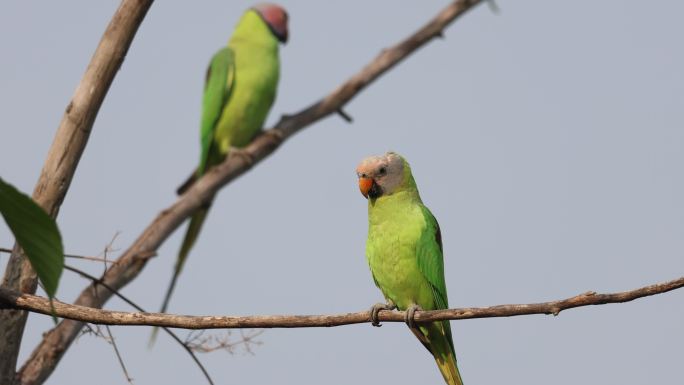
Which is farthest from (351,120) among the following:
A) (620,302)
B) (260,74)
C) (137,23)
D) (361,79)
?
(620,302)

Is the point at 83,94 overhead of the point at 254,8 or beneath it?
beneath

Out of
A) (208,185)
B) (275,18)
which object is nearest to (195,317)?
(208,185)

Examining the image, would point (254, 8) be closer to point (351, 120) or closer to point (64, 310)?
point (351, 120)

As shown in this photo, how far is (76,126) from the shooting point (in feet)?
10.4

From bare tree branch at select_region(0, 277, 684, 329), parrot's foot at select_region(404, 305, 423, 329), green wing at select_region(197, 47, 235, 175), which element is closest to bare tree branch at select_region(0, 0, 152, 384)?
bare tree branch at select_region(0, 277, 684, 329)

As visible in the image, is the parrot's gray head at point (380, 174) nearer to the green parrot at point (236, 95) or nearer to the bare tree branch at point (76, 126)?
the bare tree branch at point (76, 126)

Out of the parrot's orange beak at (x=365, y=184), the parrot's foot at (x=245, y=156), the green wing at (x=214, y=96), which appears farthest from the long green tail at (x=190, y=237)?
the parrot's orange beak at (x=365, y=184)

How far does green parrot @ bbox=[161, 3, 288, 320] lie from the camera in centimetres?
689

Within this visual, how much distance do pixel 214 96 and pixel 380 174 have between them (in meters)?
3.51

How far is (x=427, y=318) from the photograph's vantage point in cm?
261

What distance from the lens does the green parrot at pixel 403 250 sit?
359cm

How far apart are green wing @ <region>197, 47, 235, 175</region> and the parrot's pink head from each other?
528 millimetres

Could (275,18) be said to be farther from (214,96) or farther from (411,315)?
(411,315)

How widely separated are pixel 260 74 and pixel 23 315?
13.4ft
